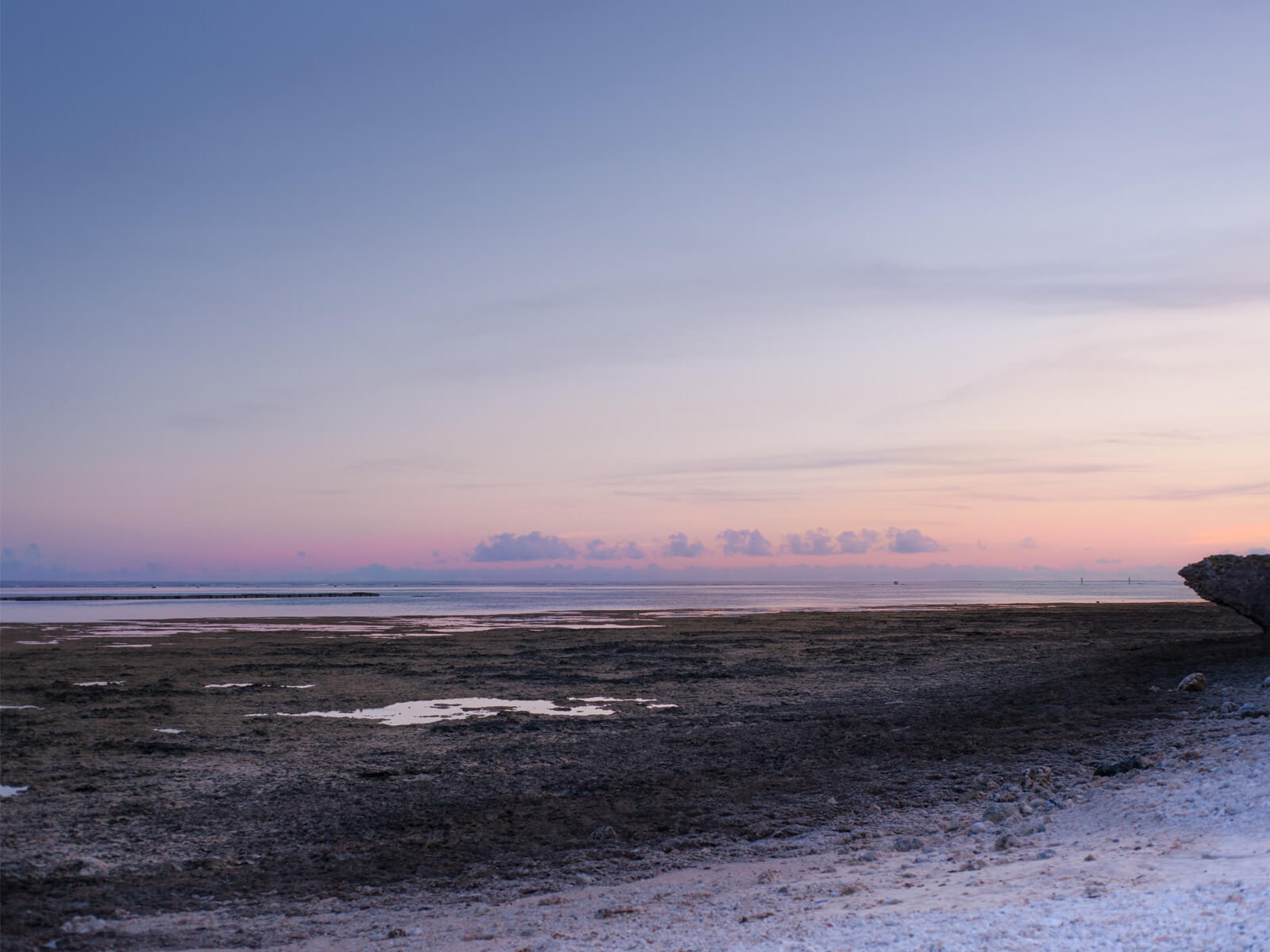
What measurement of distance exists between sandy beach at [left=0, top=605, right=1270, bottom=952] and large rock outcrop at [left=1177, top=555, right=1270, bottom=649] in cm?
78

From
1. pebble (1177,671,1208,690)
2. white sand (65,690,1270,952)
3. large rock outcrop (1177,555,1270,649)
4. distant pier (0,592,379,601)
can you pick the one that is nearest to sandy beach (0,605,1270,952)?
white sand (65,690,1270,952)

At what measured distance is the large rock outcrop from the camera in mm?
21891

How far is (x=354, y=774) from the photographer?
1302 centimetres

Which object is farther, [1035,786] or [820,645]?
[820,645]

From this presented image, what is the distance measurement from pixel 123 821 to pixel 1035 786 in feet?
34.7

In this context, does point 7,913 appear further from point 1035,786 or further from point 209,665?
point 209,665

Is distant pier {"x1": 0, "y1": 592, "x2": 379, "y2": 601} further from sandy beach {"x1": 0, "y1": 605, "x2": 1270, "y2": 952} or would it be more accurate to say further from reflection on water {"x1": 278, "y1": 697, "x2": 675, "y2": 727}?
reflection on water {"x1": 278, "y1": 697, "x2": 675, "y2": 727}

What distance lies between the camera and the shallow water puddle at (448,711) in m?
17.7

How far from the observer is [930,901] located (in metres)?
6.91

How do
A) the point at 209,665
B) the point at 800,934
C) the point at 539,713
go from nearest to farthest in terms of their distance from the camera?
the point at 800,934 → the point at 539,713 → the point at 209,665

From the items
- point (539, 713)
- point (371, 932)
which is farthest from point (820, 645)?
point (371, 932)

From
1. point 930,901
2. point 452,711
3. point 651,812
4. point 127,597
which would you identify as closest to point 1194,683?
point 651,812

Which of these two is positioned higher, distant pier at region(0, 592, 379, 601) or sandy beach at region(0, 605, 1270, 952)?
sandy beach at region(0, 605, 1270, 952)

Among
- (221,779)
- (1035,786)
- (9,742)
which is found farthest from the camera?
(9,742)
